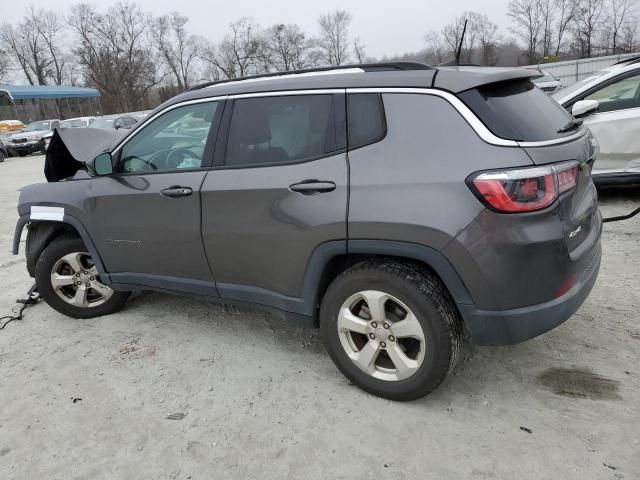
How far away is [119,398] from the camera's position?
3061 millimetres

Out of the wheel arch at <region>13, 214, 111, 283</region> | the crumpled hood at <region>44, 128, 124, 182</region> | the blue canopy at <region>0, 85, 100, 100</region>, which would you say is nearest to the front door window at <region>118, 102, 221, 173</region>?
the crumpled hood at <region>44, 128, 124, 182</region>

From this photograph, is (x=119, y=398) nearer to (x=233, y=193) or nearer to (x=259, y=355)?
(x=259, y=355)

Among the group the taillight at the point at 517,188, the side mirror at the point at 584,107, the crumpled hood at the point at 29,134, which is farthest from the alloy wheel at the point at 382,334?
the crumpled hood at the point at 29,134

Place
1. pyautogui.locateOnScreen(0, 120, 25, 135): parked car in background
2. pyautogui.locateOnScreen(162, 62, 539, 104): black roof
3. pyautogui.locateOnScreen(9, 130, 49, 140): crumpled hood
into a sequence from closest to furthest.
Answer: pyautogui.locateOnScreen(162, 62, 539, 104): black roof < pyautogui.locateOnScreen(9, 130, 49, 140): crumpled hood < pyautogui.locateOnScreen(0, 120, 25, 135): parked car in background

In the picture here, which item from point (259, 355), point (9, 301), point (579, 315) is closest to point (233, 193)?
point (259, 355)

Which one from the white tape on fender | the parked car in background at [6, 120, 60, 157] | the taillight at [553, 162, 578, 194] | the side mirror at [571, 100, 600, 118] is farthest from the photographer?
the parked car in background at [6, 120, 60, 157]

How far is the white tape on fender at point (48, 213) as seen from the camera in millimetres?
3939

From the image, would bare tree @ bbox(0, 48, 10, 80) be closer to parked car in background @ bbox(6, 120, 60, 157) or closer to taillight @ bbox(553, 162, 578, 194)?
parked car in background @ bbox(6, 120, 60, 157)

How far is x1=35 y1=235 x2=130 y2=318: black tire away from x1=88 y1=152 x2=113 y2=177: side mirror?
0.79 metres

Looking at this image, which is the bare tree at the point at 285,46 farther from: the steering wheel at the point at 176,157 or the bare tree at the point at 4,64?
the steering wheel at the point at 176,157

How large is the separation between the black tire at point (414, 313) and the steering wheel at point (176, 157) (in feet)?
4.79

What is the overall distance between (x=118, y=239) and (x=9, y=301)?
6.61 ft

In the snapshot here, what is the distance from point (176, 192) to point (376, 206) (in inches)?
56.6

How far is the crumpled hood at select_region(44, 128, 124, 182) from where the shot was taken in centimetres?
412
